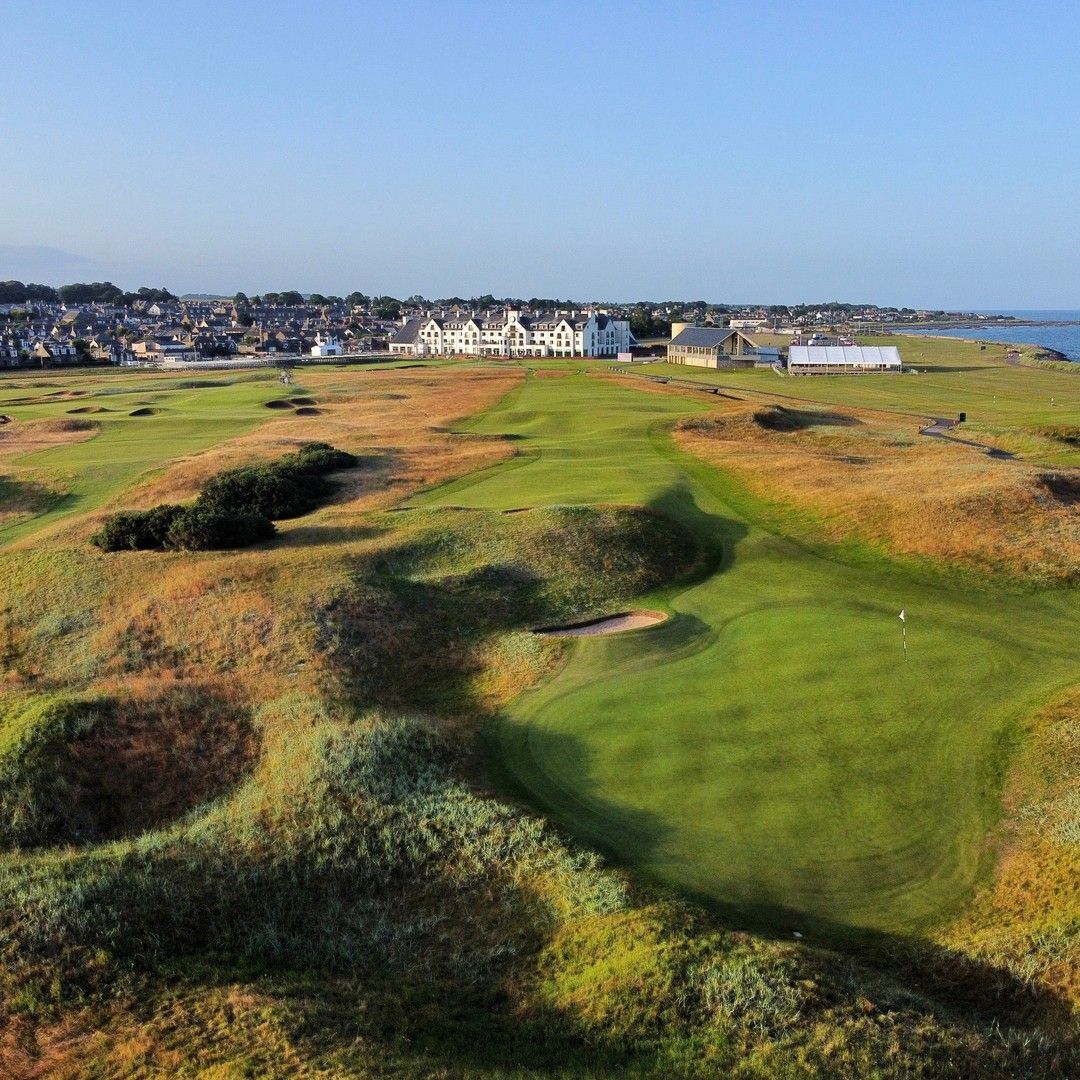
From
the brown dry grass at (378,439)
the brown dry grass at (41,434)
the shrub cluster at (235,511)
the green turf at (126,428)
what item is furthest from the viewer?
the brown dry grass at (41,434)

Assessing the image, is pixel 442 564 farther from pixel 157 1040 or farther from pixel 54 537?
pixel 157 1040

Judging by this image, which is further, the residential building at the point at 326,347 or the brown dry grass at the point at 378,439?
the residential building at the point at 326,347

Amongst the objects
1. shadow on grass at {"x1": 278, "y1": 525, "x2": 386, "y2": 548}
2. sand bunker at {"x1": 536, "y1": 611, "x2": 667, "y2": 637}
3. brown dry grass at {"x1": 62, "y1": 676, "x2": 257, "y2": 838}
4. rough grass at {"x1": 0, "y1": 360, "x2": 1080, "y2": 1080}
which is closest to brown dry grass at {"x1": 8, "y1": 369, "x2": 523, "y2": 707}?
shadow on grass at {"x1": 278, "y1": 525, "x2": 386, "y2": 548}

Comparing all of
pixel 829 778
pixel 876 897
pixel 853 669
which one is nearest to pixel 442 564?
pixel 853 669

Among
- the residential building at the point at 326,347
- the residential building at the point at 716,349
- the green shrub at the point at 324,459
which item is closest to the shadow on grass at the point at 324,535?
the green shrub at the point at 324,459

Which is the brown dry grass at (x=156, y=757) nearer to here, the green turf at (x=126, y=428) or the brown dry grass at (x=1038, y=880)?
the brown dry grass at (x=1038, y=880)

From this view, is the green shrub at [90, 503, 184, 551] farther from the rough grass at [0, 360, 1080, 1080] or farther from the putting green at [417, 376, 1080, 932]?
the putting green at [417, 376, 1080, 932]

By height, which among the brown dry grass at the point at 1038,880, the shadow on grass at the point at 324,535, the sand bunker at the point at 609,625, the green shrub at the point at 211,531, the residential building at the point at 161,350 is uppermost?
the residential building at the point at 161,350
